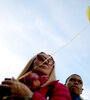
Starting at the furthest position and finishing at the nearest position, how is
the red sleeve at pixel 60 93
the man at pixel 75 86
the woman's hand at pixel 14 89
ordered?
1. the man at pixel 75 86
2. the red sleeve at pixel 60 93
3. the woman's hand at pixel 14 89

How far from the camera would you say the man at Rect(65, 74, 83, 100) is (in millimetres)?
3186

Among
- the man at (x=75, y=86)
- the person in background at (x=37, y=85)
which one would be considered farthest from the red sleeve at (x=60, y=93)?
the man at (x=75, y=86)

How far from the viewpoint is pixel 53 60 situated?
2684 millimetres

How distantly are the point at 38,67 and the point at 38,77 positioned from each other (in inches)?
8.0

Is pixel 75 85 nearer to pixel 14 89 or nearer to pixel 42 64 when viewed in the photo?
pixel 42 64

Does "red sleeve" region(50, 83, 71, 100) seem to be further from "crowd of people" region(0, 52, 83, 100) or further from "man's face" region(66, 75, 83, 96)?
"man's face" region(66, 75, 83, 96)

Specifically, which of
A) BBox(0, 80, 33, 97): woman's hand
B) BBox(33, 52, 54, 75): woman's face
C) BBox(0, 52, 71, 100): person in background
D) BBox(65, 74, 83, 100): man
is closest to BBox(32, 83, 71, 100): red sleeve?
BBox(0, 52, 71, 100): person in background

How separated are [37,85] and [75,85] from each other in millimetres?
1527

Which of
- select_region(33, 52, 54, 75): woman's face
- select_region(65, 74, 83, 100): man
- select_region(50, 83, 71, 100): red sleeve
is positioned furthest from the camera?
select_region(65, 74, 83, 100): man

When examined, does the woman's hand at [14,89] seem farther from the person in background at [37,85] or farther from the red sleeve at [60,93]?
the red sleeve at [60,93]

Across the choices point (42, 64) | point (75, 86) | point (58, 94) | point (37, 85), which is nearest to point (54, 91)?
point (58, 94)

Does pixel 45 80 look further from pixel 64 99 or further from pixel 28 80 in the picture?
pixel 64 99

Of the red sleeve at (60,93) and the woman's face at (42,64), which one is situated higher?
the woman's face at (42,64)

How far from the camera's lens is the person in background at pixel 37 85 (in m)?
1.75
